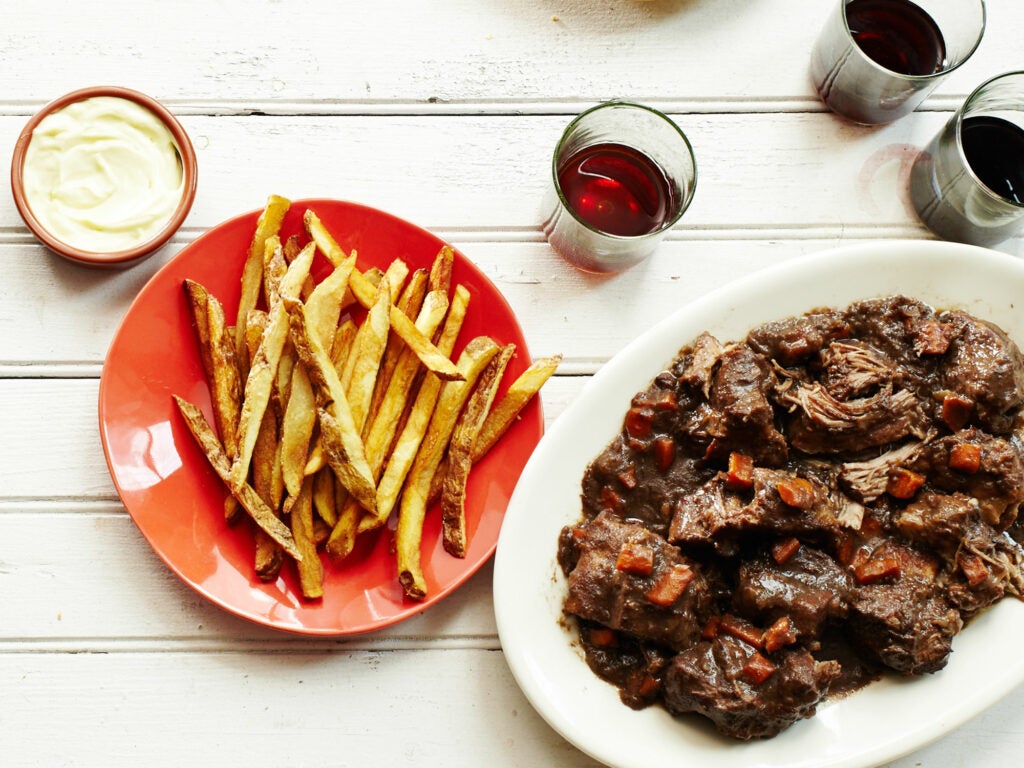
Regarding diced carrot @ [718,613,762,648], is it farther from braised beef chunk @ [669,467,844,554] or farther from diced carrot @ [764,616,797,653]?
braised beef chunk @ [669,467,844,554]

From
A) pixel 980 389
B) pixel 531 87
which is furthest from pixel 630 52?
pixel 980 389

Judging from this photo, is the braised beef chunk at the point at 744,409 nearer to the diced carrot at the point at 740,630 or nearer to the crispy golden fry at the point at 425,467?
the diced carrot at the point at 740,630

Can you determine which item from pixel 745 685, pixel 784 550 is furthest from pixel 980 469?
pixel 745 685

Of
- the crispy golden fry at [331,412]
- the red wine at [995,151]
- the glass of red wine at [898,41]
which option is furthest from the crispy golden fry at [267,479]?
the red wine at [995,151]

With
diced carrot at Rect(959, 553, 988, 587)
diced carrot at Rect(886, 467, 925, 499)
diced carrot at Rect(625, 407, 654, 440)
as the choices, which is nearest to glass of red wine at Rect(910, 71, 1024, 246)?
diced carrot at Rect(886, 467, 925, 499)

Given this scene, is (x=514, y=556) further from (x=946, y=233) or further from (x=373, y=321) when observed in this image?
(x=946, y=233)

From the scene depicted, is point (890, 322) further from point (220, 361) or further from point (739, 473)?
point (220, 361)
